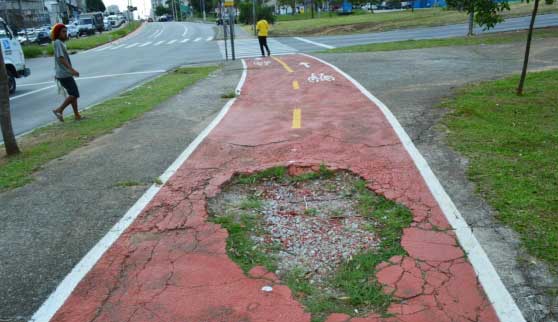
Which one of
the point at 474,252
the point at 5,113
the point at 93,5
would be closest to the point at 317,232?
the point at 474,252

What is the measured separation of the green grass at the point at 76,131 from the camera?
688 cm

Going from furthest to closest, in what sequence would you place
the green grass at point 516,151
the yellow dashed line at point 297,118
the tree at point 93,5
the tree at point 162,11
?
the tree at point 162,11 < the tree at point 93,5 < the yellow dashed line at point 297,118 < the green grass at point 516,151

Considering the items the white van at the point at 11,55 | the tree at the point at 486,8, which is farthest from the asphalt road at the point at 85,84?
the tree at the point at 486,8

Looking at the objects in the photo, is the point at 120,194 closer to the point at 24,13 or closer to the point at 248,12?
the point at 24,13

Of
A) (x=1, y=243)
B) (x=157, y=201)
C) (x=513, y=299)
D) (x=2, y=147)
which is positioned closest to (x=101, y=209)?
(x=157, y=201)

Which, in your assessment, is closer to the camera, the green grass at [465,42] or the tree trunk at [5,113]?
the tree trunk at [5,113]

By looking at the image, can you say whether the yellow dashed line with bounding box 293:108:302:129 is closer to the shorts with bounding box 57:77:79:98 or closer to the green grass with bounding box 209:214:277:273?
the green grass with bounding box 209:214:277:273

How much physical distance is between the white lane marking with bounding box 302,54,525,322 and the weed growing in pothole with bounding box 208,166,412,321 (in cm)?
45

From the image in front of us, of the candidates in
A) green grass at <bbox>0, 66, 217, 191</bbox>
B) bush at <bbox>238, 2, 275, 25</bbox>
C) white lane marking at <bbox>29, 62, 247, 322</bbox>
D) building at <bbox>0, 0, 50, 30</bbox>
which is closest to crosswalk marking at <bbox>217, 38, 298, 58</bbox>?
green grass at <bbox>0, 66, 217, 191</bbox>

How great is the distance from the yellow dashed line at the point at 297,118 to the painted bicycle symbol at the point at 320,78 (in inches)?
144

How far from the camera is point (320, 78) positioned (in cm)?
1337

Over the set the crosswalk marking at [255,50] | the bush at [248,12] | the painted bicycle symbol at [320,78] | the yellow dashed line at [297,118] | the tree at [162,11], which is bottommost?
the yellow dashed line at [297,118]

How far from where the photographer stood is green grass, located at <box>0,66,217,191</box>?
6875 millimetres

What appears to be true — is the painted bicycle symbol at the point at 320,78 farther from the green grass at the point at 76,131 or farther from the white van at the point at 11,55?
the white van at the point at 11,55
